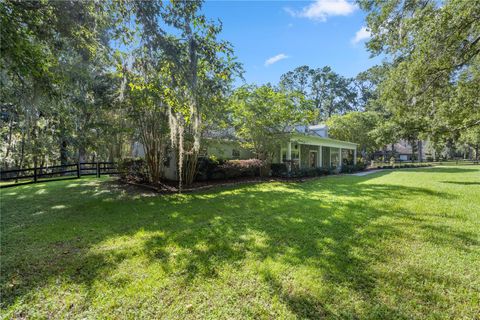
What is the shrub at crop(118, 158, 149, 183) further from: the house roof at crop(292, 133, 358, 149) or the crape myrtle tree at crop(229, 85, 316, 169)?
the house roof at crop(292, 133, 358, 149)

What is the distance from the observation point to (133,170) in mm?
11016

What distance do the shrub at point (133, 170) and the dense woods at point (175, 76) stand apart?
47.1 inches

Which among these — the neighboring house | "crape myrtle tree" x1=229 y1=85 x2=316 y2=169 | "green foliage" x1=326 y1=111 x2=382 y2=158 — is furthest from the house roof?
"green foliage" x1=326 y1=111 x2=382 y2=158

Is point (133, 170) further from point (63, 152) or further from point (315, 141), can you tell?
point (315, 141)

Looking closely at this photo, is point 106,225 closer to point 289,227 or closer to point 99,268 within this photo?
point 99,268

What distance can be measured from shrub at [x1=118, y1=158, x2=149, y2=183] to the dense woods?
1.20m

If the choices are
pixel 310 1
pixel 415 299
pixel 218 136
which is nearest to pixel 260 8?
pixel 310 1

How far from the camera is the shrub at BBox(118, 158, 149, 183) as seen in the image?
1071 centimetres

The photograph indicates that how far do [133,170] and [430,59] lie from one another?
12.0m

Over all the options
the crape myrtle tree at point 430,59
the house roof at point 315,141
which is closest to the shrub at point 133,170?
the house roof at point 315,141

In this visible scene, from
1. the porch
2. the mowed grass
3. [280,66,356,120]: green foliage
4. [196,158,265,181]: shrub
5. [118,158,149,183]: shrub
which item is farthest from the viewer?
[280,66,356,120]: green foliage

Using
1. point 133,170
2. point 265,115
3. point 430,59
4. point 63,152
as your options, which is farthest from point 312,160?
point 63,152

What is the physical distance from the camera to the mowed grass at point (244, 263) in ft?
8.13

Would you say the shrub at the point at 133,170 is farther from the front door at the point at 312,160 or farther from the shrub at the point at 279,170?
the front door at the point at 312,160
